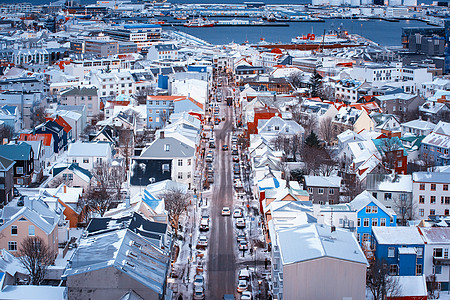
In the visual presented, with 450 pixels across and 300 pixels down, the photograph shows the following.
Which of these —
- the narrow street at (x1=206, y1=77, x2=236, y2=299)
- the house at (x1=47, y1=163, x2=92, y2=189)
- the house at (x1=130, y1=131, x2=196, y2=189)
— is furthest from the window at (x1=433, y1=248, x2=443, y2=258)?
the house at (x1=47, y1=163, x2=92, y2=189)

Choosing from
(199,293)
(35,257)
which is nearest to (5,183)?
(35,257)

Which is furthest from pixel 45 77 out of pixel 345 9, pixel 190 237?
pixel 345 9

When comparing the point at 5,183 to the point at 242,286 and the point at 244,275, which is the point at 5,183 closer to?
the point at 244,275

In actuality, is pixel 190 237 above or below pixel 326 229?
below

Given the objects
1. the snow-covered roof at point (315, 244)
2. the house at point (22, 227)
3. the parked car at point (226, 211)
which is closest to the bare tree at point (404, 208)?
the parked car at point (226, 211)

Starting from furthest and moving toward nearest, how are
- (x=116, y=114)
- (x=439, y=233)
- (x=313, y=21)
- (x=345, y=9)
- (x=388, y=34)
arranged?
(x=345, y=9), (x=313, y=21), (x=388, y=34), (x=116, y=114), (x=439, y=233)

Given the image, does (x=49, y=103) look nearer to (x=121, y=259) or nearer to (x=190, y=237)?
(x=190, y=237)

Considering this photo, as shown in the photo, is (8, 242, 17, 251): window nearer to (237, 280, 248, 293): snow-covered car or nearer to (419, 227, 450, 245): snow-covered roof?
(237, 280, 248, 293): snow-covered car

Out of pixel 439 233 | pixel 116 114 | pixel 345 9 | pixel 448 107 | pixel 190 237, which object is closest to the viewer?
pixel 439 233
